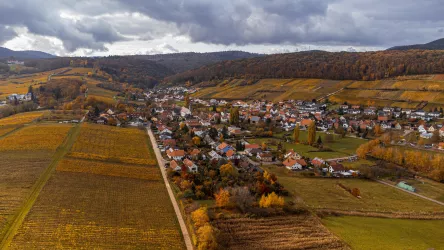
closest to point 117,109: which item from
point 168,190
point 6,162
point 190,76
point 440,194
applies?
point 6,162

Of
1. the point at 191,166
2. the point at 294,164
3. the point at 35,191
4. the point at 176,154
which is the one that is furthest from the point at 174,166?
the point at 294,164

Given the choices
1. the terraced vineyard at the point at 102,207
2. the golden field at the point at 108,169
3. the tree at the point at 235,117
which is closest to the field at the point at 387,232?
the terraced vineyard at the point at 102,207

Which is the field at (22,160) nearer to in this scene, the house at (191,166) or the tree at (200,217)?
the tree at (200,217)

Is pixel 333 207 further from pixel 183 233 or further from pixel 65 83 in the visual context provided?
pixel 65 83

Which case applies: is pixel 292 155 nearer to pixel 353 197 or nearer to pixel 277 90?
pixel 353 197

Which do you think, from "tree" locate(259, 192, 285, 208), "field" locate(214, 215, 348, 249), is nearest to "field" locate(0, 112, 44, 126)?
"field" locate(214, 215, 348, 249)
